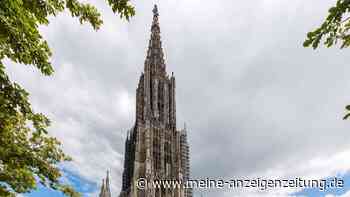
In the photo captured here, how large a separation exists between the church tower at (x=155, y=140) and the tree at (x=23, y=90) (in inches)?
1550

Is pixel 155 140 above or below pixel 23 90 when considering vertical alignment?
above

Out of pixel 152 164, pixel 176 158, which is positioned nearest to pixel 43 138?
pixel 152 164

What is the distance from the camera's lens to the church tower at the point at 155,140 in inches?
1875

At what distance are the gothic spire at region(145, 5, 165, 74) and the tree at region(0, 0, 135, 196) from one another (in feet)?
170

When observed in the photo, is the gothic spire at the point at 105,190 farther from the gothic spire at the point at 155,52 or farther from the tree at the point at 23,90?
the tree at the point at 23,90

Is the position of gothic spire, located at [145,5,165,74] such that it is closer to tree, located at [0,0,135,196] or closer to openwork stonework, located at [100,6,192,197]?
openwork stonework, located at [100,6,192,197]

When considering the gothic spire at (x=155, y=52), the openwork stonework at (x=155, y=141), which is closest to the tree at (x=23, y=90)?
the openwork stonework at (x=155, y=141)

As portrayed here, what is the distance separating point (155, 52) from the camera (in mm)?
63500

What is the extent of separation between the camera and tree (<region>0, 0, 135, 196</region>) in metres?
5.61

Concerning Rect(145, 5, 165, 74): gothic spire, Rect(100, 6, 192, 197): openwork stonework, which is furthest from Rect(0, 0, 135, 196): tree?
Rect(145, 5, 165, 74): gothic spire

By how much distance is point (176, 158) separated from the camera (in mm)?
51969

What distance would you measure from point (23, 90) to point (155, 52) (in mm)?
58019

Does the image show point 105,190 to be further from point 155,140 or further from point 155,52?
point 155,52

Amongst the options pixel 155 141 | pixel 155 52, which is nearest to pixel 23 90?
pixel 155 141
